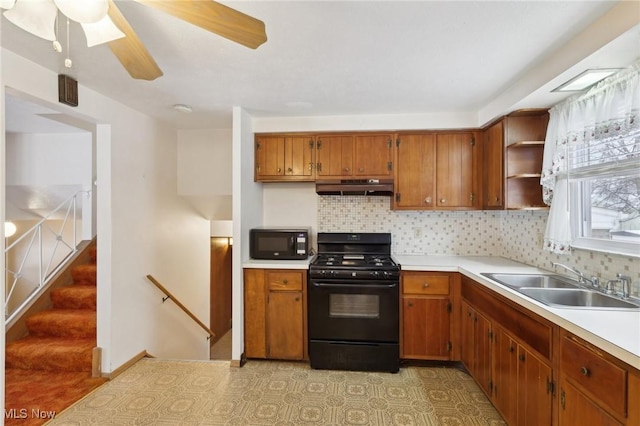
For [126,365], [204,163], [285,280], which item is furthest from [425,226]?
[126,365]

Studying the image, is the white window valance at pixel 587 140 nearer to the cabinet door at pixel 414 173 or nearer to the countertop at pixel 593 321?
the countertop at pixel 593 321

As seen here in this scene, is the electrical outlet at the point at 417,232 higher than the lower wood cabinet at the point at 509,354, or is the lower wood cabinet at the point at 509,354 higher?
the electrical outlet at the point at 417,232

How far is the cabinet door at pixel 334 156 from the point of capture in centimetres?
288

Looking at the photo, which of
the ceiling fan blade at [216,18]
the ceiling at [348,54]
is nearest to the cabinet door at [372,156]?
the ceiling at [348,54]

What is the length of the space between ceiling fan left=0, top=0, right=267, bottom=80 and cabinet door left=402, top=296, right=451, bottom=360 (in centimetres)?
232

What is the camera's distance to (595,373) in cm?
115

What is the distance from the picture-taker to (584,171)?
1908mm

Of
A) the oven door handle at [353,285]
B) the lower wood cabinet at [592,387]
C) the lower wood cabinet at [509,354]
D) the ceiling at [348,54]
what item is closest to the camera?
Answer: the lower wood cabinet at [592,387]

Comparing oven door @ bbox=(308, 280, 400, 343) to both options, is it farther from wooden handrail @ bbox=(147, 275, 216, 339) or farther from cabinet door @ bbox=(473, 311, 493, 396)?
wooden handrail @ bbox=(147, 275, 216, 339)

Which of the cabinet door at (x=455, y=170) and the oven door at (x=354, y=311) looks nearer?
the oven door at (x=354, y=311)

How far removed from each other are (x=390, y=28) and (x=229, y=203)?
115 inches

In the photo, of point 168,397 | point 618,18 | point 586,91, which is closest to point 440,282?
point 586,91

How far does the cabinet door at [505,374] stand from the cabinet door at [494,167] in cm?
110

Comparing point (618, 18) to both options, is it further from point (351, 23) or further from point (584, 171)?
point (351, 23)
